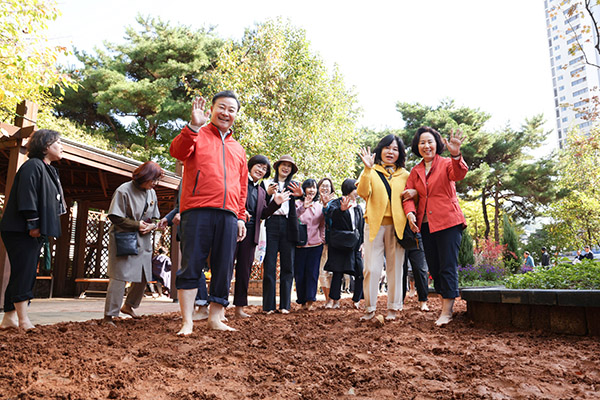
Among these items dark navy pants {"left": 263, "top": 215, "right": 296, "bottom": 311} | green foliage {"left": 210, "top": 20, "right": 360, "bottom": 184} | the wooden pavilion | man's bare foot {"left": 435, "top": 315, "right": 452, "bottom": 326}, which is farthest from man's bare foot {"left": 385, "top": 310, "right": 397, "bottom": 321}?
green foliage {"left": 210, "top": 20, "right": 360, "bottom": 184}

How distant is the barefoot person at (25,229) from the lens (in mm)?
3391

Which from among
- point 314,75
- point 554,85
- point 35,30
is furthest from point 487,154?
point 554,85

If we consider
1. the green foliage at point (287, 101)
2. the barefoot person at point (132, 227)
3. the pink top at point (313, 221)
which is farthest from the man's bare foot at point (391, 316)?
the green foliage at point (287, 101)

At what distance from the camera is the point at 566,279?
142 inches

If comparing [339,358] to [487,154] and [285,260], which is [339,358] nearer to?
[285,260]

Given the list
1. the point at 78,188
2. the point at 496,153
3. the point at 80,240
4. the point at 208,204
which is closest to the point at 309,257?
the point at 208,204

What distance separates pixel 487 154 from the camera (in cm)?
2847

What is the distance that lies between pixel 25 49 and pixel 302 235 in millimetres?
7251

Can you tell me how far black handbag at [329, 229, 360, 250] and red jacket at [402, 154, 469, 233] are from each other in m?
1.57

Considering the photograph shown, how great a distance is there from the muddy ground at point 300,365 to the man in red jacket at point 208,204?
0.33m

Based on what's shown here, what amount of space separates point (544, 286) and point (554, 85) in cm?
11826

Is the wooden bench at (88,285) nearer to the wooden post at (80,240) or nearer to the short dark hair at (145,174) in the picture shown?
the wooden post at (80,240)

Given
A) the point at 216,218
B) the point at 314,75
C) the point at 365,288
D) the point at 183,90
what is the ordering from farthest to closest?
1. the point at 183,90
2. the point at 314,75
3. the point at 365,288
4. the point at 216,218

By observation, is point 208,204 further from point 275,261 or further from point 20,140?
point 20,140
